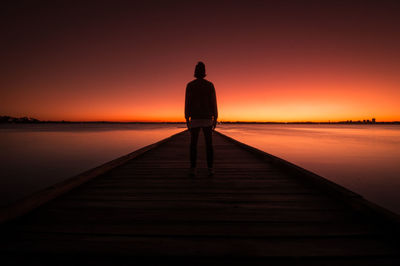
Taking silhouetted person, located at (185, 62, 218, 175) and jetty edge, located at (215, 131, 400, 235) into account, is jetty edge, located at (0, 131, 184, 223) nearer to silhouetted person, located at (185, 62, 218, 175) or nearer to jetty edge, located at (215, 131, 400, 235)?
silhouetted person, located at (185, 62, 218, 175)

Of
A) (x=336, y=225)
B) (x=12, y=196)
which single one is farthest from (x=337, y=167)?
(x=12, y=196)

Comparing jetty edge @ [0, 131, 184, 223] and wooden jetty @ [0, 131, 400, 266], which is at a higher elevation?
jetty edge @ [0, 131, 184, 223]

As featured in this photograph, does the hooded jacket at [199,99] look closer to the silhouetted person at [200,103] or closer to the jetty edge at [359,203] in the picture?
the silhouetted person at [200,103]

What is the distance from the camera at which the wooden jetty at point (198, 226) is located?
5.65 ft

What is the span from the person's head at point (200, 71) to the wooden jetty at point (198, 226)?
2.07 metres

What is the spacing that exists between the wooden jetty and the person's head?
2.07 meters

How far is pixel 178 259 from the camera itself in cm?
169

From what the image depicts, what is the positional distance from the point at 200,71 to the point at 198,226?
2.80 m

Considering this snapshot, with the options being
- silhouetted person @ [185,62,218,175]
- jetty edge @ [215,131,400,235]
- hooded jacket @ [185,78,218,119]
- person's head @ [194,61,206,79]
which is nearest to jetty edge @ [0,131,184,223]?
silhouetted person @ [185,62,218,175]

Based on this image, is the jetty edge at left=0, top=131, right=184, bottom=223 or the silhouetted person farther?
the silhouetted person

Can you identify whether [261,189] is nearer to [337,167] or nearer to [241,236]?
[241,236]

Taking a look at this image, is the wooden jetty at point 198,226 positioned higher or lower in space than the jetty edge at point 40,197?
lower

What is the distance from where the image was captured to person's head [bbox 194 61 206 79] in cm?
399

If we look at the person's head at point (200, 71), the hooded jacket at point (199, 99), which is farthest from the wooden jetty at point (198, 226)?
the person's head at point (200, 71)
